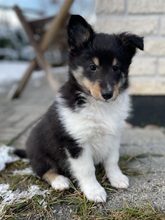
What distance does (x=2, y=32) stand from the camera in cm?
1414

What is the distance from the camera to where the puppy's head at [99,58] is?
241cm

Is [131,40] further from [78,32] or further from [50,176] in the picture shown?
[50,176]

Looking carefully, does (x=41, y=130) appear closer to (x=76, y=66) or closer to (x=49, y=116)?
(x=49, y=116)

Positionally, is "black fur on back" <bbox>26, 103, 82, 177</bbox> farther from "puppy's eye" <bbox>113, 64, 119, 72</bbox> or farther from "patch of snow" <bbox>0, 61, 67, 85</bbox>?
"patch of snow" <bbox>0, 61, 67, 85</bbox>

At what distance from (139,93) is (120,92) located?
1962 mm

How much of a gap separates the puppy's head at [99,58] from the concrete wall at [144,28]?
6.03ft

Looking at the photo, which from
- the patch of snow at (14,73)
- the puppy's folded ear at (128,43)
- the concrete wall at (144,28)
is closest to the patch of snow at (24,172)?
the puppy's folded ear at (128,43)

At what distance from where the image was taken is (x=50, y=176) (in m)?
2.83

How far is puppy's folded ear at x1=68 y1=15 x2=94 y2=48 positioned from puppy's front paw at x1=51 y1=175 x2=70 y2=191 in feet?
3.70

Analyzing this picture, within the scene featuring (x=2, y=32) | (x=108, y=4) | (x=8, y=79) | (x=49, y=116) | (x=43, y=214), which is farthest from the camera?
(x=2, y=32)

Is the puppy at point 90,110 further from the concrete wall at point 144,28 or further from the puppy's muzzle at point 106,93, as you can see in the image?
the concrete wall at point 144,28

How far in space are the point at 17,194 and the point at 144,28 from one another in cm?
284

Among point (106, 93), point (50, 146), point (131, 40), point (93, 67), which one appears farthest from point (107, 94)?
point (50, 146)

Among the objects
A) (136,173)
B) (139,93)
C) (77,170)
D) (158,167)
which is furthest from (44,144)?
(139,93)
